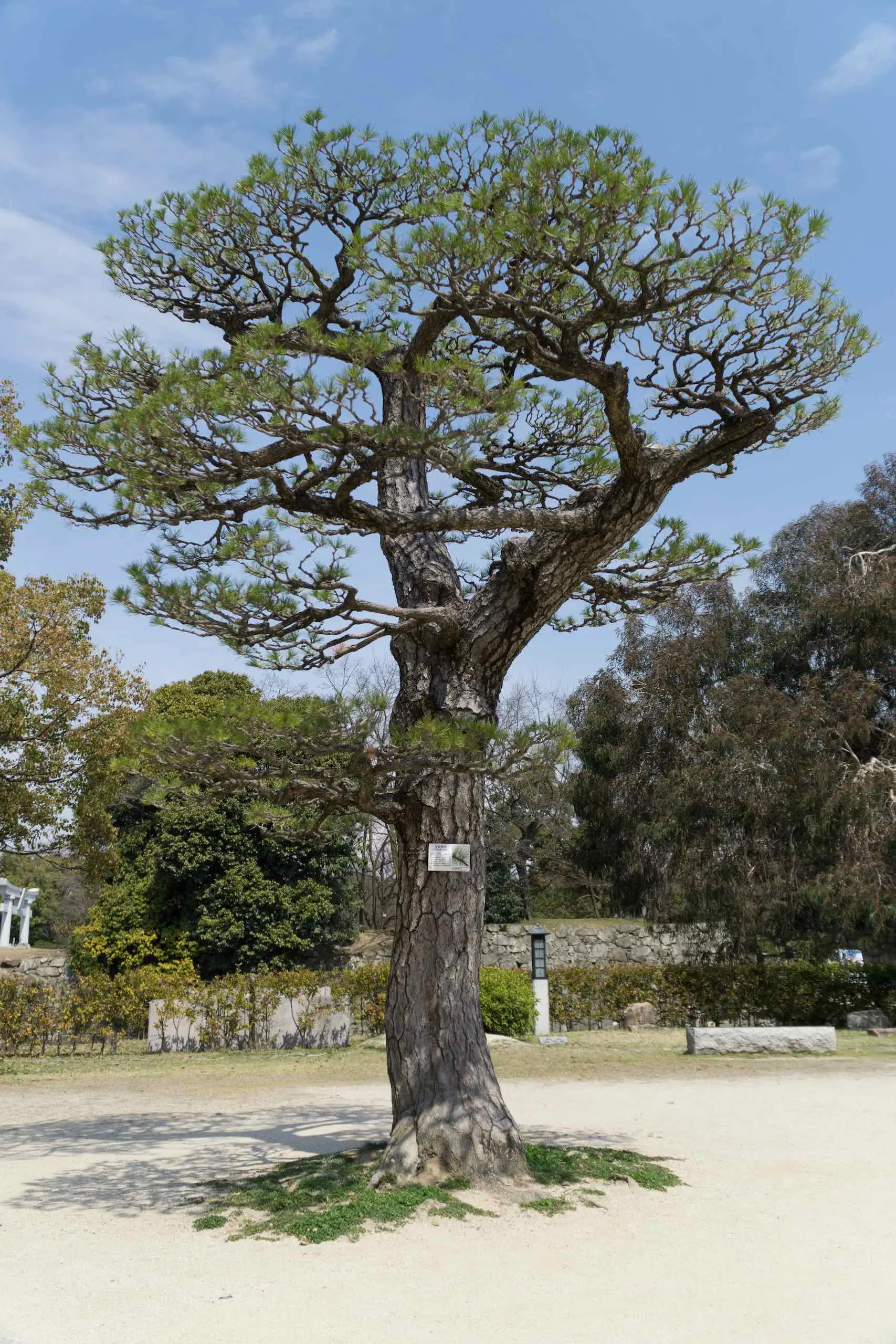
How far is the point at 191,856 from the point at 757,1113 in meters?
8.79

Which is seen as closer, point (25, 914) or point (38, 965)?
point (38, 965)

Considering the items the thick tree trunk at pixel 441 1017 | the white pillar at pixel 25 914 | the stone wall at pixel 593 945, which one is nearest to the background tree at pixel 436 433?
the thick tree trunk at pixel 441 1017

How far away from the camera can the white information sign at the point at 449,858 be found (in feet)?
16.3

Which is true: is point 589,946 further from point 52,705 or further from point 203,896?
point 52,705

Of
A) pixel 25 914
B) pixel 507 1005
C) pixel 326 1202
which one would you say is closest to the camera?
pixel 326 1202

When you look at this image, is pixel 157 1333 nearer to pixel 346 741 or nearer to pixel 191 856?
pixel 346 741

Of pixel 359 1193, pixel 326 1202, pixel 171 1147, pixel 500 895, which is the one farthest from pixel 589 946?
pixel 326 1202

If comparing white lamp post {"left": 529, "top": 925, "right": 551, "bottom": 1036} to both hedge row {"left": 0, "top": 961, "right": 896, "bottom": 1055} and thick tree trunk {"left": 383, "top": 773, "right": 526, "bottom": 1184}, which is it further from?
thick tree trunk {"left": 383, "top": 773, "right": 526, "bottom": 1184}

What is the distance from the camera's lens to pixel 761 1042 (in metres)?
11.5

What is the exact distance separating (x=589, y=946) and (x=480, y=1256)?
573 inches

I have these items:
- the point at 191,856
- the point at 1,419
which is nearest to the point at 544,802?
the point at 191,856

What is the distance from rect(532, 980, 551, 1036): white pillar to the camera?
12625mm

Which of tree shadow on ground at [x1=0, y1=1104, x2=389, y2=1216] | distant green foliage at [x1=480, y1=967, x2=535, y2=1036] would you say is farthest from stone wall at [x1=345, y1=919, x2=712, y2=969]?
tree shadow on ground at [x1=0, y1=1104, x2=389, y2=1216]

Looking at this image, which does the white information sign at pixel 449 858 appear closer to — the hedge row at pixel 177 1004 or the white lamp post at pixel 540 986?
the hedge row at pixel 177 1004
